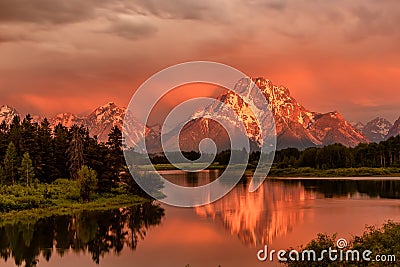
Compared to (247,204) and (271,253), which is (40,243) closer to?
(271,253)

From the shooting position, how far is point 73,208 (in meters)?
73.0

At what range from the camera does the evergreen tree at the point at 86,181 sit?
76250mm

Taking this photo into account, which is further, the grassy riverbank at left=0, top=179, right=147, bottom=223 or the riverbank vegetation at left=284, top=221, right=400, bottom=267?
the grassy riverbank at left=0, top=179, right=147, bottom=223

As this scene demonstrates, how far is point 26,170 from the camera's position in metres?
81.7

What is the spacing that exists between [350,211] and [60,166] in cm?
5913

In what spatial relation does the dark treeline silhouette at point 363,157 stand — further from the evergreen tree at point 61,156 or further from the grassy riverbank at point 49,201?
the grassy riverbank at point 49,201

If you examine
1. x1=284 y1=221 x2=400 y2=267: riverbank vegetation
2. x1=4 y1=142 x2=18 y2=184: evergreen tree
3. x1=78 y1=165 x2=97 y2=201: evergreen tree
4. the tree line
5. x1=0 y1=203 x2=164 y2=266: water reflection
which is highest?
the tree line

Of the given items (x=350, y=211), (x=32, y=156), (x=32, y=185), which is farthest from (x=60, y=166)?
(x=350, y=211)

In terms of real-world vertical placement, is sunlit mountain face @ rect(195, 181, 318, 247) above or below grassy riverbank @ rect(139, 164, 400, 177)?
below

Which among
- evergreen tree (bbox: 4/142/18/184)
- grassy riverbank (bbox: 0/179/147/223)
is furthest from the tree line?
evergreen tree (bbox: 4/142/18/184)

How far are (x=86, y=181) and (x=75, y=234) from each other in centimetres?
2401

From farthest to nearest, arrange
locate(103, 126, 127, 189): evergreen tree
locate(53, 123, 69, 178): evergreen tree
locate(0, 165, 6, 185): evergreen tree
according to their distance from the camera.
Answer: locate(53, 123, 69, 178): evergreen tree < locate(103, 126, 127, 189): evergreen tree < locate(0, 165, 6, 185): evergreen tree

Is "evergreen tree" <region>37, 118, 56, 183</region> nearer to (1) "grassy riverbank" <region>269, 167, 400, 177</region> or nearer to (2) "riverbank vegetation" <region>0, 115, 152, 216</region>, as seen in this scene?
(2) "riverbank vegetation" <region>0, 115, 152, 216</region>

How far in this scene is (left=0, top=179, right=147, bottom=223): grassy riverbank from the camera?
67.9 m
